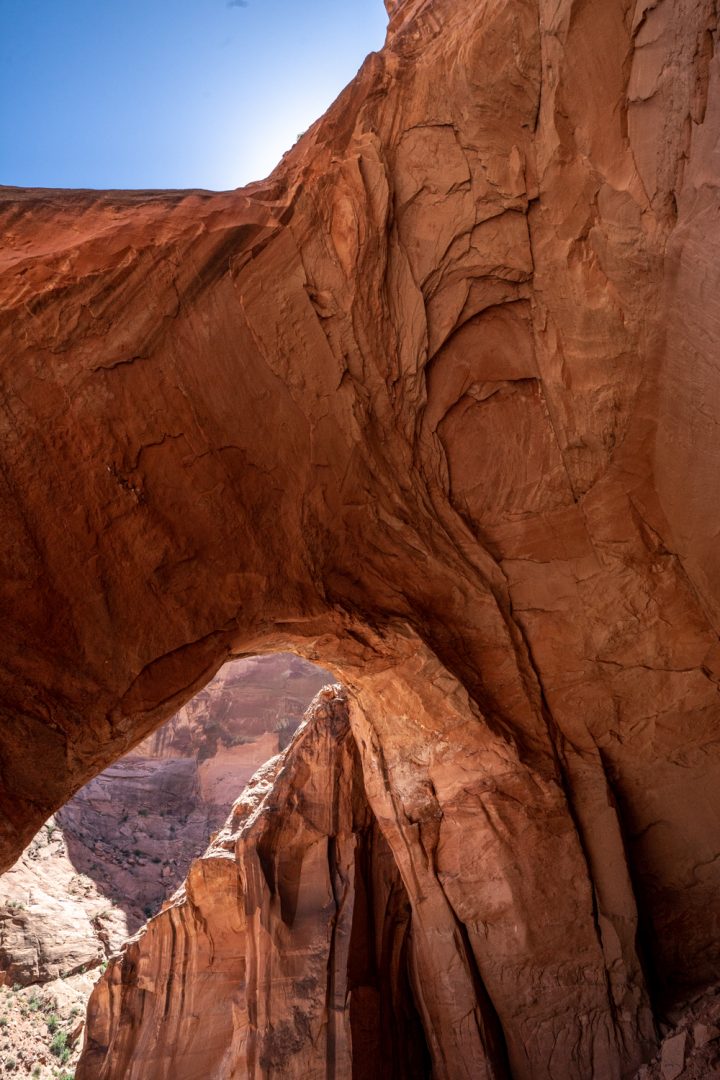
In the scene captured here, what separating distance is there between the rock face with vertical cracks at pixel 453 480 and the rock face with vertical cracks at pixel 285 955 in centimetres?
185

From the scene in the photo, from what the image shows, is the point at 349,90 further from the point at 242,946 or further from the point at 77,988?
the point at 77,988

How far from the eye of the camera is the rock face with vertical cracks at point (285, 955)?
959cm

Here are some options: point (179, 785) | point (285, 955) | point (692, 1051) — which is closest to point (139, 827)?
point (179, 785)

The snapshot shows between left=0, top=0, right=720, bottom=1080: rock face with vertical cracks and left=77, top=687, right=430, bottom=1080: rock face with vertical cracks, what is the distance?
1.85 metres

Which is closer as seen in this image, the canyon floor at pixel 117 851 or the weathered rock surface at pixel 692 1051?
the weathered rock surface at pixel 692 1051

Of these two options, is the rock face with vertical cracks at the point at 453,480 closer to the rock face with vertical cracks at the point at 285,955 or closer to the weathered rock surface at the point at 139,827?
the rock face with vertical cracks at the point at 285,955

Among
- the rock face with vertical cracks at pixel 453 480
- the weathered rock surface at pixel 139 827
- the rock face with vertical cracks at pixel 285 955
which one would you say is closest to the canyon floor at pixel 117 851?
the weathered rock surface at pixel 139 827

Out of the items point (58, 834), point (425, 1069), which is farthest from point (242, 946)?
point (58, 834)

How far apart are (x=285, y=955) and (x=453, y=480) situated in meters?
7.41

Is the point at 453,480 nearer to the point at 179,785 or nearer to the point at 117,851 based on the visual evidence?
the point at 117,851

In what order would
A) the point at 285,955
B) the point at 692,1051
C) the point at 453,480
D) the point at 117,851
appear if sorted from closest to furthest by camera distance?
the point at 692,1051, the point at 453,480, the point at 285,955, the point at 117,851

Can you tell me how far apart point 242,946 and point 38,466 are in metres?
10.0

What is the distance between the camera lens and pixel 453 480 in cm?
779

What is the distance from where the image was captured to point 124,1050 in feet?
38.9
